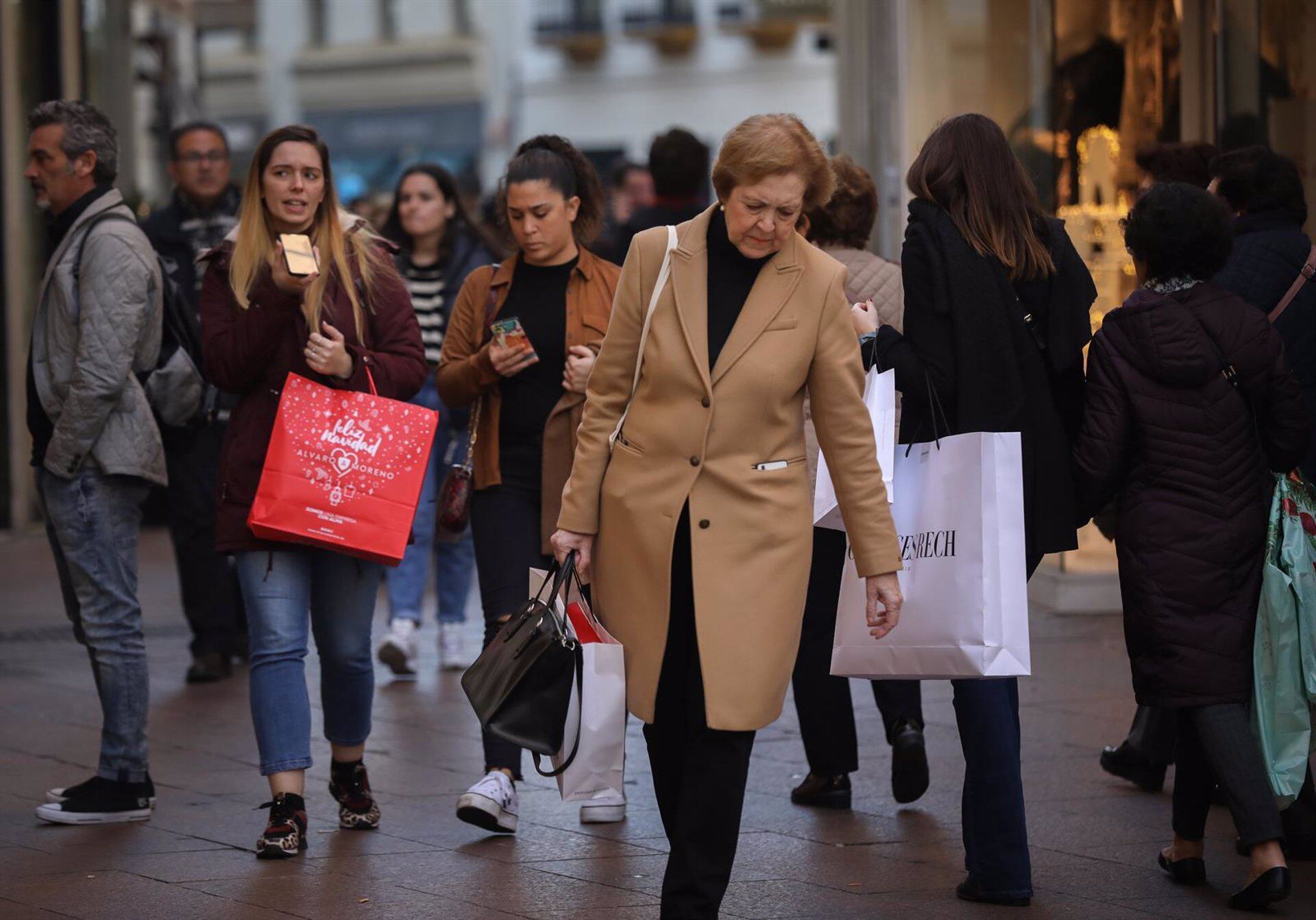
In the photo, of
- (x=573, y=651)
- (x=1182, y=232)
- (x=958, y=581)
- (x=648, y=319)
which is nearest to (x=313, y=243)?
(x=648, y=319)

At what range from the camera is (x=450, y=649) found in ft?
28.7

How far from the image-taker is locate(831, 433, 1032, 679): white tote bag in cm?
477

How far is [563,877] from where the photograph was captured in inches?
209

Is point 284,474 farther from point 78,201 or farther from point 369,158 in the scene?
point 369,158

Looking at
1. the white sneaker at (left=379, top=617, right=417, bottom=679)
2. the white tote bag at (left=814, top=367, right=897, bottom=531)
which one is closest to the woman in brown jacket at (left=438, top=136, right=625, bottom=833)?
the white tote bag at (left=814, top=367, right=897, bottom=531)

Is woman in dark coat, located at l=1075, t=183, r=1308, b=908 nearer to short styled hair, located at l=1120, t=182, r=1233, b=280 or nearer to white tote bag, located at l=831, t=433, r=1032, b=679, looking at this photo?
short styled hair, located at l=1120, t=182, r=1233, b=280

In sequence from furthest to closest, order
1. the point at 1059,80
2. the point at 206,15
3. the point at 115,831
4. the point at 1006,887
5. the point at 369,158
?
1. the point at 369,158
2. the point at 206,15
3. the point at 1059,80
4. the point at 115,831
5. the point at 1006,887

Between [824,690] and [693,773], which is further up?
[693,773]

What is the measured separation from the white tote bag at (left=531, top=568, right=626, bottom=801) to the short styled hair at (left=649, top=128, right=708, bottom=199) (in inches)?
162

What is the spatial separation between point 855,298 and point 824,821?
162 centimetres

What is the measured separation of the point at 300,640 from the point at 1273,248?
123 inches


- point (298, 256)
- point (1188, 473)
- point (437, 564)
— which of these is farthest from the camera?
point (437, 564)

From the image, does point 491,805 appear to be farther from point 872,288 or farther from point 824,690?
point 872,288

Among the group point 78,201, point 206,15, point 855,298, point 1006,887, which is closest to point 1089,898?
point 1006,887
